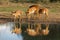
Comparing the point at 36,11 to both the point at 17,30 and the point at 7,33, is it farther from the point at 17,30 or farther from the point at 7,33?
the point at 7,33

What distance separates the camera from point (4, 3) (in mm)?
20750

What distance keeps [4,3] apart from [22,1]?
59.2 inches

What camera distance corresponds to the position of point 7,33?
39.9ft

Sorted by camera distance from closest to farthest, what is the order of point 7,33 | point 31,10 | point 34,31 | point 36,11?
point 7,33 < point 34,31 < point 31,10 < point 36,11

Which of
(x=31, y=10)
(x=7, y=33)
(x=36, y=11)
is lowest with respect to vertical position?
(x=36, y=11)

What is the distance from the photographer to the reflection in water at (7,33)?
11281 mm

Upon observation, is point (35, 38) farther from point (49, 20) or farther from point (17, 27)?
point (49, 20)

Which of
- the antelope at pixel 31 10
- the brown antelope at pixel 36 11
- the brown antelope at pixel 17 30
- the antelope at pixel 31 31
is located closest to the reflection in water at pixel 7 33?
the brown antelope at pixel 17 30

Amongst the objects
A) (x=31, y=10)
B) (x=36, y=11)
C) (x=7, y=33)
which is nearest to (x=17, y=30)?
(x=7, y=33)

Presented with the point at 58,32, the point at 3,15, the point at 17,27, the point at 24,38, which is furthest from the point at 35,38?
the point at 3,15

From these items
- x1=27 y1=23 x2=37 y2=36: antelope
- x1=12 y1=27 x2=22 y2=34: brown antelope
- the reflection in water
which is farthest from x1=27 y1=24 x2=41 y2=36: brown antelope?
the reflection in water

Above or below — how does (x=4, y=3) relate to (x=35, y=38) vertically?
below

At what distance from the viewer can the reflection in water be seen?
37.0ft

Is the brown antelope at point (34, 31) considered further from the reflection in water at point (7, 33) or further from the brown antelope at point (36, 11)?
the brown antelope at point (36, 11)
